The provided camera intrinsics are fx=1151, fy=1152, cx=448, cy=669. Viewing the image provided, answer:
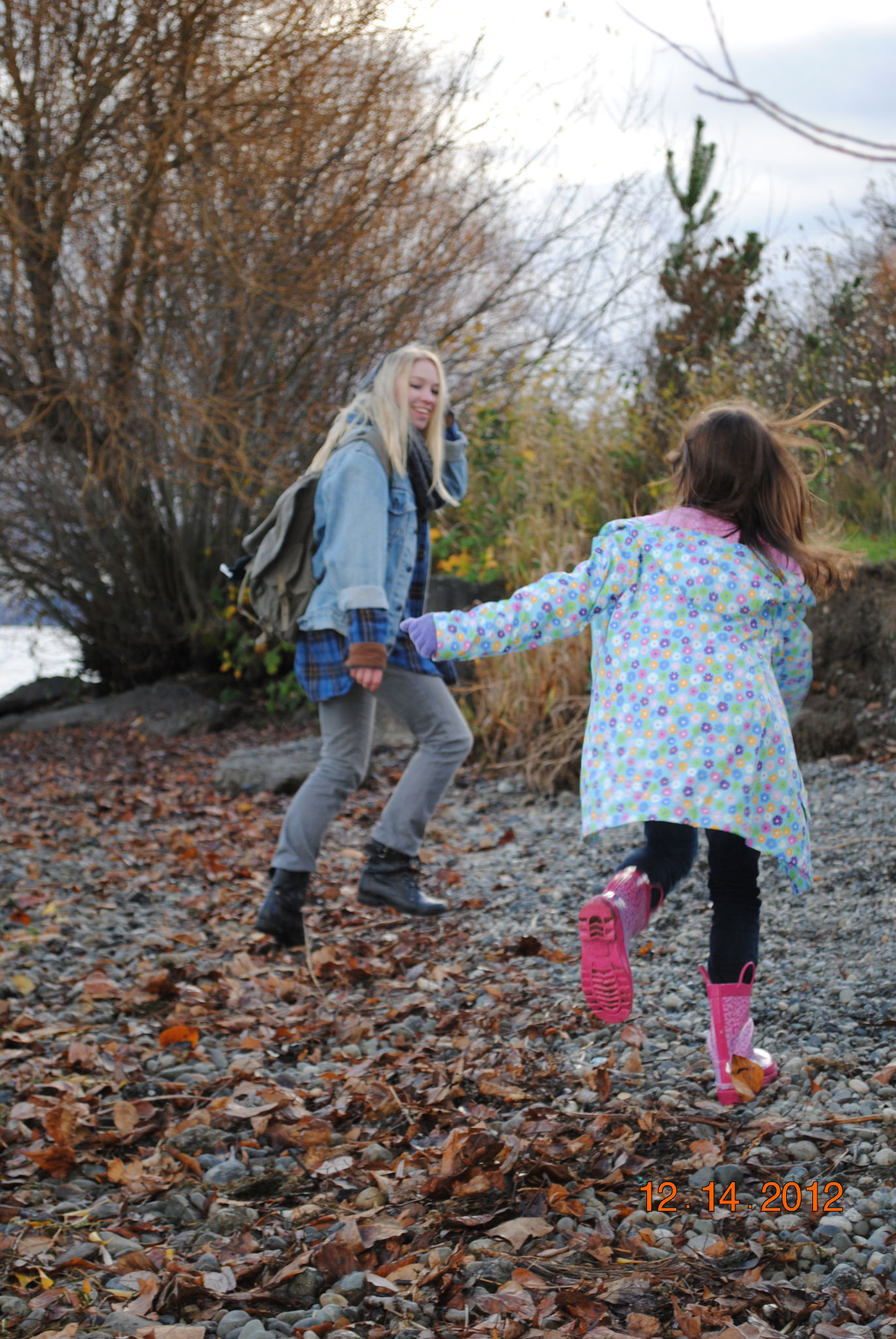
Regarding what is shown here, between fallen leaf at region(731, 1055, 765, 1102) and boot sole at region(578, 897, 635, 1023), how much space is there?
26 cm

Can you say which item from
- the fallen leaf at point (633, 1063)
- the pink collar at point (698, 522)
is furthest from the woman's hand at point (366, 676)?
the fallen leaf at point (633, 1063)

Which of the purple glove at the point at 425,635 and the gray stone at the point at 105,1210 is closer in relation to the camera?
the gray stone at the point at 105,1210

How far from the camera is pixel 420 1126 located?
2523 mm

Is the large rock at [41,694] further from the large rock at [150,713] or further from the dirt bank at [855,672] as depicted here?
the dirt bank at [855,672]

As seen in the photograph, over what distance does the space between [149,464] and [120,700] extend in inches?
109

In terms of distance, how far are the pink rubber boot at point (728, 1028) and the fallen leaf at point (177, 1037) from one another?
4.78 feet

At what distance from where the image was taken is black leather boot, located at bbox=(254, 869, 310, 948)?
3795mm

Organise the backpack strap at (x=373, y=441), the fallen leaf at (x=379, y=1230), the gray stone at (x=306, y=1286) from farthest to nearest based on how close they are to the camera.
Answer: the backpack strap at (x=373, y=441) < the fallen leaf at (x=379, y=1230) < the gray stone at (x=306, y=1286)

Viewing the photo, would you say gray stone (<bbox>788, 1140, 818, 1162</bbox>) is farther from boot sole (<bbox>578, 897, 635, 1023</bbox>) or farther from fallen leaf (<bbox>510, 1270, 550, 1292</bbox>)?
fallen leaf (<bbox>510, 1270, 550, 1292</bbox>)

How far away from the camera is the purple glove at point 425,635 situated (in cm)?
251

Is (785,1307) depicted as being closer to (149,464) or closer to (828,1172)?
(828,1172)

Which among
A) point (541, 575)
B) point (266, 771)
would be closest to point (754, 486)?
point (541, 575)

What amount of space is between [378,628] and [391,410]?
0.76 metres

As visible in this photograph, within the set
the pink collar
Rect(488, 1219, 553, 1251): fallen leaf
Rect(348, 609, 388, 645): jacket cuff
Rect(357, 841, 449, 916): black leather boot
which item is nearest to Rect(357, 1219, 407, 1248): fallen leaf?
Rect(488, 1219, 553, 1251): fallen leaf
